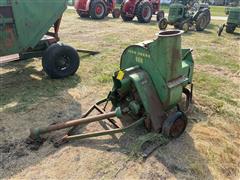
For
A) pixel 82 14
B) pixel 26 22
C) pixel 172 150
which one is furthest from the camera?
pixel 82 14

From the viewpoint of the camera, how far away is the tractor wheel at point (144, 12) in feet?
48.8

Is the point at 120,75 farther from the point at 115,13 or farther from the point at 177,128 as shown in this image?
the point at 115,13

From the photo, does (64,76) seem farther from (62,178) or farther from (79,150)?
(62,178)

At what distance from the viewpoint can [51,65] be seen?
574 cm

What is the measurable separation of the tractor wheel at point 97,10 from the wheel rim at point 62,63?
10247 mm

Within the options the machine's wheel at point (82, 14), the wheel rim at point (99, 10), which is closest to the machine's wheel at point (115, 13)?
the wheel rim at point (99, 10)

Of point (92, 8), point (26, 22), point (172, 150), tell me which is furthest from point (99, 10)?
point (172, 150)

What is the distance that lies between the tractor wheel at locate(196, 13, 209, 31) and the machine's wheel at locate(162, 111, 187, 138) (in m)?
9.75

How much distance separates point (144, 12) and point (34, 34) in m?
10.3

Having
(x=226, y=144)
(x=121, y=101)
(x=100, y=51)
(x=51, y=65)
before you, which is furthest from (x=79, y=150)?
(x=100, y=51)

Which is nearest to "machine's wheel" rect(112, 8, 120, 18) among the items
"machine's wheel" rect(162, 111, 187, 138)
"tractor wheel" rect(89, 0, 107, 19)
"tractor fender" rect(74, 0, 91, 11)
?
"tractor wheel" rect(89, 0, 107, 19)

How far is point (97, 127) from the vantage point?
166 inches

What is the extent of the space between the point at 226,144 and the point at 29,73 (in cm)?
426

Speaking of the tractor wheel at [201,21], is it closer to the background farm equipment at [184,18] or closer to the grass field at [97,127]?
the background farm equipment at [184,18]
